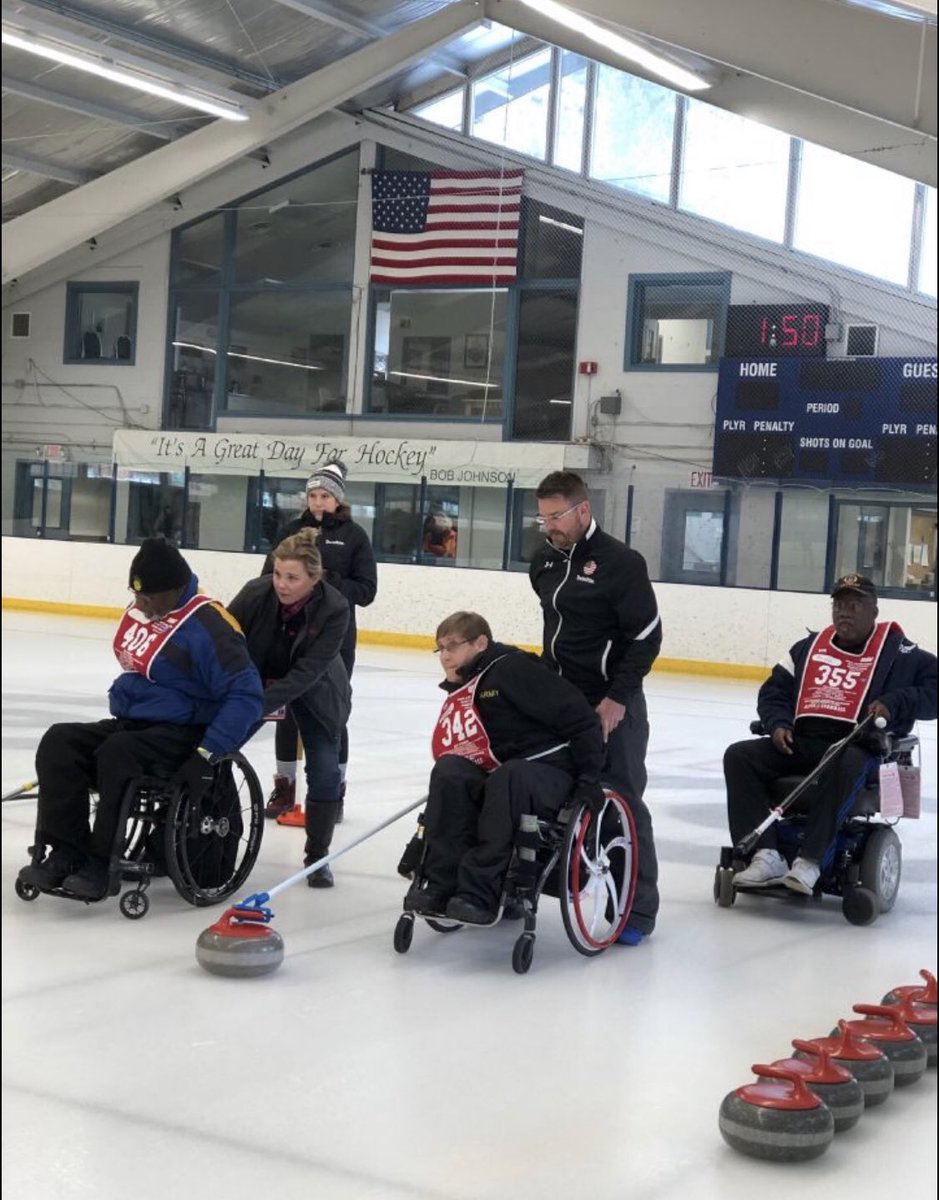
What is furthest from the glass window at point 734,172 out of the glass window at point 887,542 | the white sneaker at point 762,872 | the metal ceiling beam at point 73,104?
the metal ceiling beam at point 73,104

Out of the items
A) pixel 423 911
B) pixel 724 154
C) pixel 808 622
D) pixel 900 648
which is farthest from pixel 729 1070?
pixel 808 622

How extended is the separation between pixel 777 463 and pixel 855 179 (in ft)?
2.75

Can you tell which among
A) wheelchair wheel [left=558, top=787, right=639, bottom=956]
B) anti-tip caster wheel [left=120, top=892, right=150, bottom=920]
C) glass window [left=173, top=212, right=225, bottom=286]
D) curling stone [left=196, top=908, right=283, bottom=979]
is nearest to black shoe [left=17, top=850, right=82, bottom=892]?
anti-tip caster wheel [left=120, top=892, right=150, bottom=920]

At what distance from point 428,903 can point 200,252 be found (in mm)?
1423

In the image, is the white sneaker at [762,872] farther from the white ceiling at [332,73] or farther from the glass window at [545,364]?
the white ceiling at [332,73]

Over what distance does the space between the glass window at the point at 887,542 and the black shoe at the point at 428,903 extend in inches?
74.0

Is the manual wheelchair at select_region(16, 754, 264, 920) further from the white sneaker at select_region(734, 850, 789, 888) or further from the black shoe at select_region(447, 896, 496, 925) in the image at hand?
the white sneaker at select_region(734, 850, 789, 888)

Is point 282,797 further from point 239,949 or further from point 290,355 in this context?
point 290,355

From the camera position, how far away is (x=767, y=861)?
3969 millimetres

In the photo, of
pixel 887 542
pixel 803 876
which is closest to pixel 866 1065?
pixel 803 876

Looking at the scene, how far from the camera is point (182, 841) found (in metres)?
3.46

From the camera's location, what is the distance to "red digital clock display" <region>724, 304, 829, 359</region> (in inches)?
167

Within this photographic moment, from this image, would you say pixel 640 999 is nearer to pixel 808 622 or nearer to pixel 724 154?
pixel 724 154

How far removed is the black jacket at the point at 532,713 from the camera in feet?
11.0
